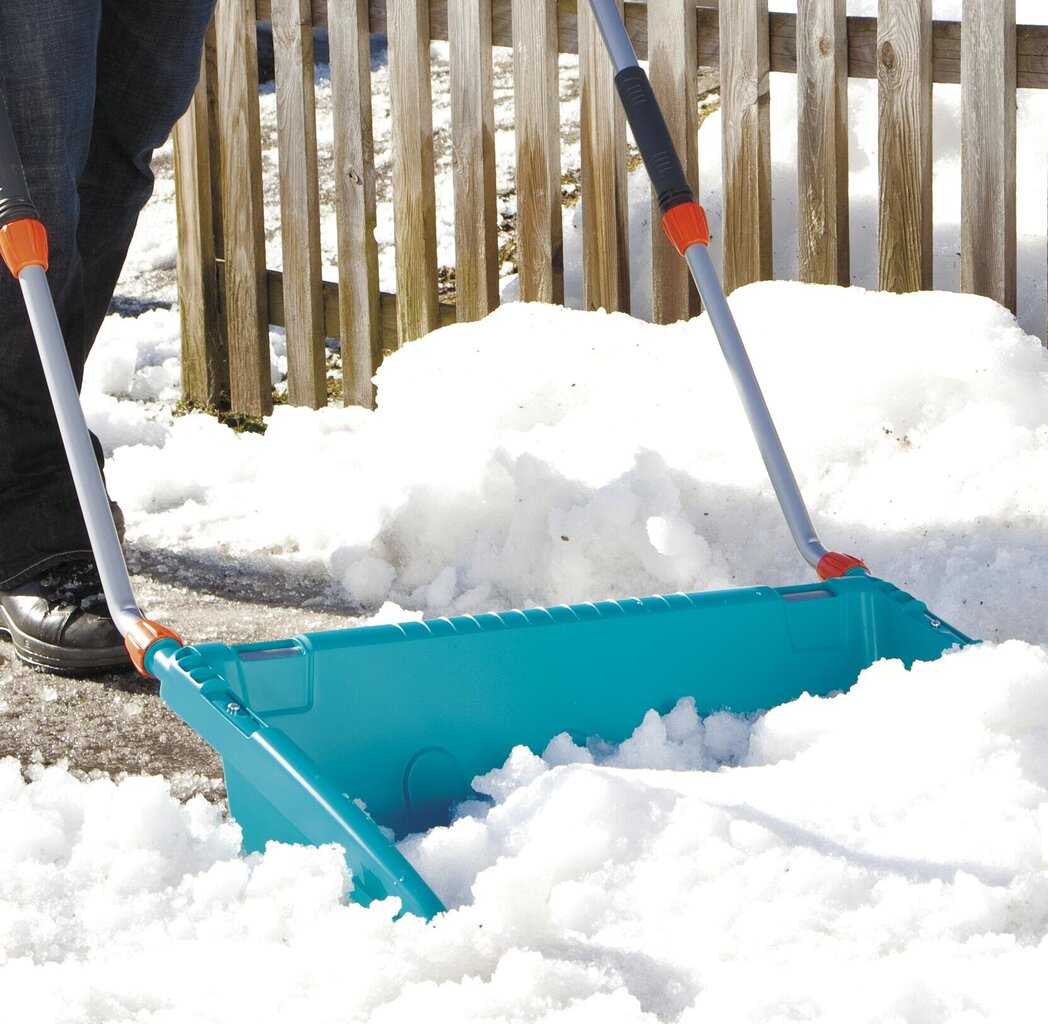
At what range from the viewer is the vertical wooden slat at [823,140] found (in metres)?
2.89

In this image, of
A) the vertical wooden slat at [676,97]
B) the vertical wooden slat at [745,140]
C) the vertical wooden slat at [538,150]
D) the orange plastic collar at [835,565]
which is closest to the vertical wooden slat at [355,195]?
the vertical wooden slat at [538,150]

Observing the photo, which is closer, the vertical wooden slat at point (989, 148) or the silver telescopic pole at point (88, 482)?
the silver telescopic pole at point (88, 482)

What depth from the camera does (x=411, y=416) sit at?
122 inches

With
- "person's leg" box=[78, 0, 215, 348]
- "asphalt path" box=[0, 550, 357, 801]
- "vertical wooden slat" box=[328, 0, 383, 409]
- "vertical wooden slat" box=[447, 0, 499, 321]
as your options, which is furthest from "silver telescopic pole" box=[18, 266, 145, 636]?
"vertical wooden slat" box=[328, 0, 383, 409]

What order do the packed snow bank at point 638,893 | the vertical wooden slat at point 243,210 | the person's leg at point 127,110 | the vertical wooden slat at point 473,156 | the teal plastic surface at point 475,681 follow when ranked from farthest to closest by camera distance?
1. the vertical wooden slat at point 243,210
2. the vertical wooden slat at point 473,156
3. the person's leg at point 127,110
4. the teal plastic surface at point 475,681
5. the packed snow bank at point 638,893

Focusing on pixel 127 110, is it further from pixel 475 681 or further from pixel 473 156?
pixel 475 681

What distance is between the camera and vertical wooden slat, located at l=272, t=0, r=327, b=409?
3736 mm

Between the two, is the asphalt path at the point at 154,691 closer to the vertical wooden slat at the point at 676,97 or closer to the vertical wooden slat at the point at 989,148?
the vertical wooden slat at the point at 676,97

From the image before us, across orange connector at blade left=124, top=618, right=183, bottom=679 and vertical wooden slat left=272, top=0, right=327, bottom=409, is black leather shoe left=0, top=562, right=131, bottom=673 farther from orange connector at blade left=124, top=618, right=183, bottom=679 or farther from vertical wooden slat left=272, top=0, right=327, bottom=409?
vertical wooden slat left=272, top=0, right=327, bottom=409

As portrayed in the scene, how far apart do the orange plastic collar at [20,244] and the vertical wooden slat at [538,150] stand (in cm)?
167

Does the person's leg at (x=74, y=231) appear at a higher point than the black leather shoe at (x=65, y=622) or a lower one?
higher

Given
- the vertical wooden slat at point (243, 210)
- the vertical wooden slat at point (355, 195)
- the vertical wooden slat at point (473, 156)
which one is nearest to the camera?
the vertical wooden slat at point (473, 156)

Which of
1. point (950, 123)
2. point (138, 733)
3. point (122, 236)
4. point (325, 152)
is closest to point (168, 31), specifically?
point (122, 236)

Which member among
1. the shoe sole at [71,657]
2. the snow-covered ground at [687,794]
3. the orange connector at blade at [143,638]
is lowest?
the shoe sole at [71,657]
